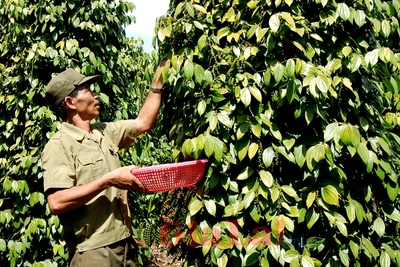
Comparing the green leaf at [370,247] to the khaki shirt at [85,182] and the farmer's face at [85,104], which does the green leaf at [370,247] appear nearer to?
the khaki shirt at [85,182]

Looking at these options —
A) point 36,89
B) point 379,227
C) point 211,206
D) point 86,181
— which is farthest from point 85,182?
point 36,89

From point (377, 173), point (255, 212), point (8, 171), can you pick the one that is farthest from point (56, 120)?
point (377, 173)

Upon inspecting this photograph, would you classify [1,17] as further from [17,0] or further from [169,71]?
[169,71]

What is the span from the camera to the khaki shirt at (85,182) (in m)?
2.09

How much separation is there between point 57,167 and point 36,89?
1.42m

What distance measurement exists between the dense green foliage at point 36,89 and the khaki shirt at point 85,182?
1044 mm

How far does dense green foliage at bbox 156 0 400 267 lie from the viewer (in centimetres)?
176

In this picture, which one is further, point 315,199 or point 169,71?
point 169,71

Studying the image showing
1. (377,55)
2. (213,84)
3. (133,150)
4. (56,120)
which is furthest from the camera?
(133,150)

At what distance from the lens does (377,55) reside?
175cm

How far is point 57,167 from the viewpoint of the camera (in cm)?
205

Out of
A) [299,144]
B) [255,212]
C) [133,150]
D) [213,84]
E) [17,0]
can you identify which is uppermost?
[17,0]

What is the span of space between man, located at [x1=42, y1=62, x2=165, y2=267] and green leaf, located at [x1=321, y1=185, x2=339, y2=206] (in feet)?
2.27

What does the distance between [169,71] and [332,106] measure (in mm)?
656
